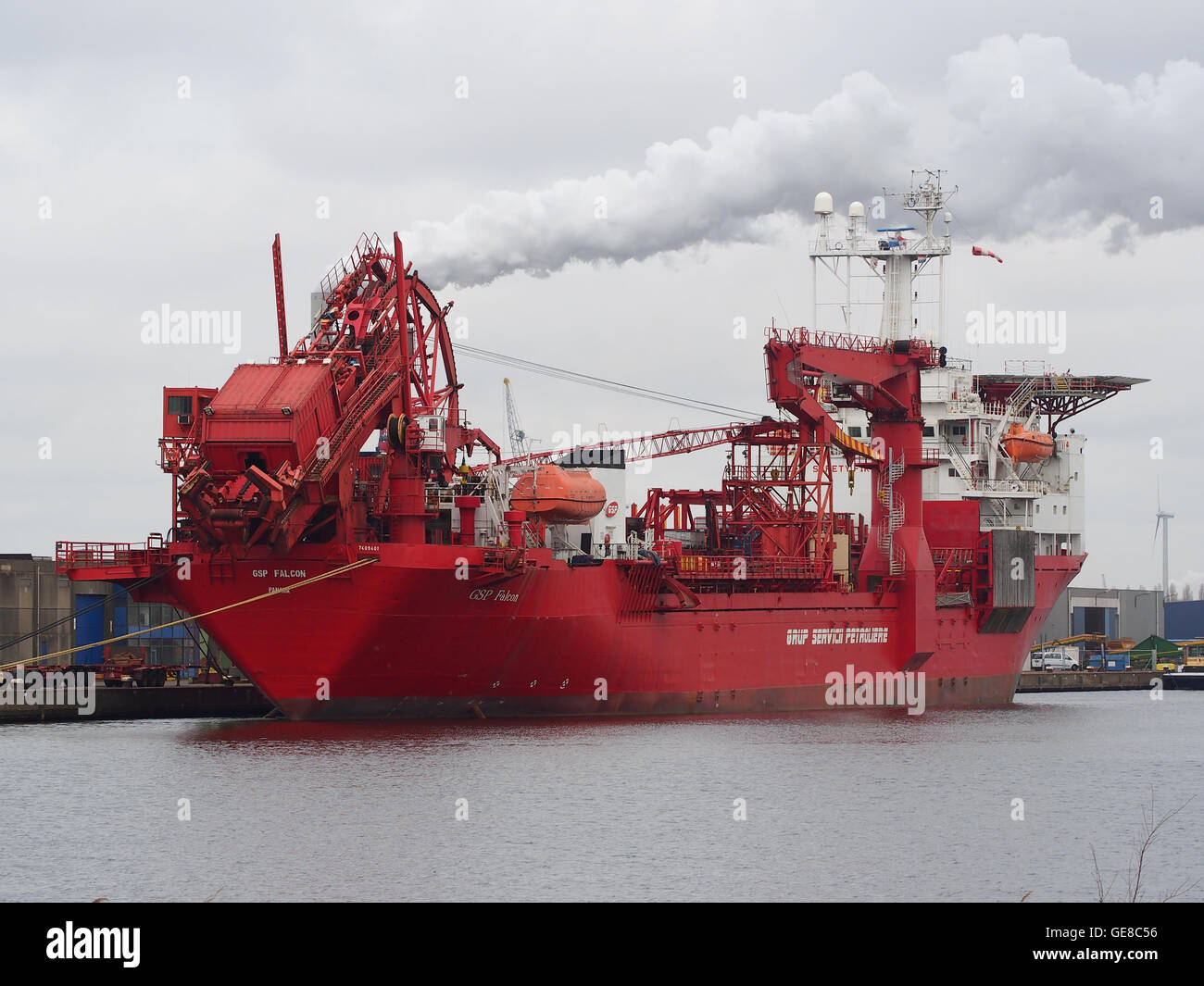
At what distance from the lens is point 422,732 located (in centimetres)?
4112

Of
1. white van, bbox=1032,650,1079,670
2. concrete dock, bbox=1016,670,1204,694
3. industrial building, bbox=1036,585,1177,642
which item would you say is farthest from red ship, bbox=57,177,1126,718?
industrial building, bbox=1036,585,1177,642

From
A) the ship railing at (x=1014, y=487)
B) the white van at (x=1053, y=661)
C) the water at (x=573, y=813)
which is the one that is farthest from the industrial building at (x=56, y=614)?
the white van at (x=1053, y=661)

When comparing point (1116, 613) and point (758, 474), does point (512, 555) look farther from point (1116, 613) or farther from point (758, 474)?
point (1116, 613)

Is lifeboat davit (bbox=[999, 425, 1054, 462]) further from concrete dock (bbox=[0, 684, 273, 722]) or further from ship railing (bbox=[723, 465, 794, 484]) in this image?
concrete dock (bbox=[0, 684, 273, 722])

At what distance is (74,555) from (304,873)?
66.9ft

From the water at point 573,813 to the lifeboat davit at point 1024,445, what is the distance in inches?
813

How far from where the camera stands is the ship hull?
4122cm

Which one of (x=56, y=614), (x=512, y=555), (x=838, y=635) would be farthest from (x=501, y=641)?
(x=56, y=614)

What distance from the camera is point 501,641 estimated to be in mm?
43406

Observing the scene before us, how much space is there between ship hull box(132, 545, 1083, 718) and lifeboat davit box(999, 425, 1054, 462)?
1433cm
